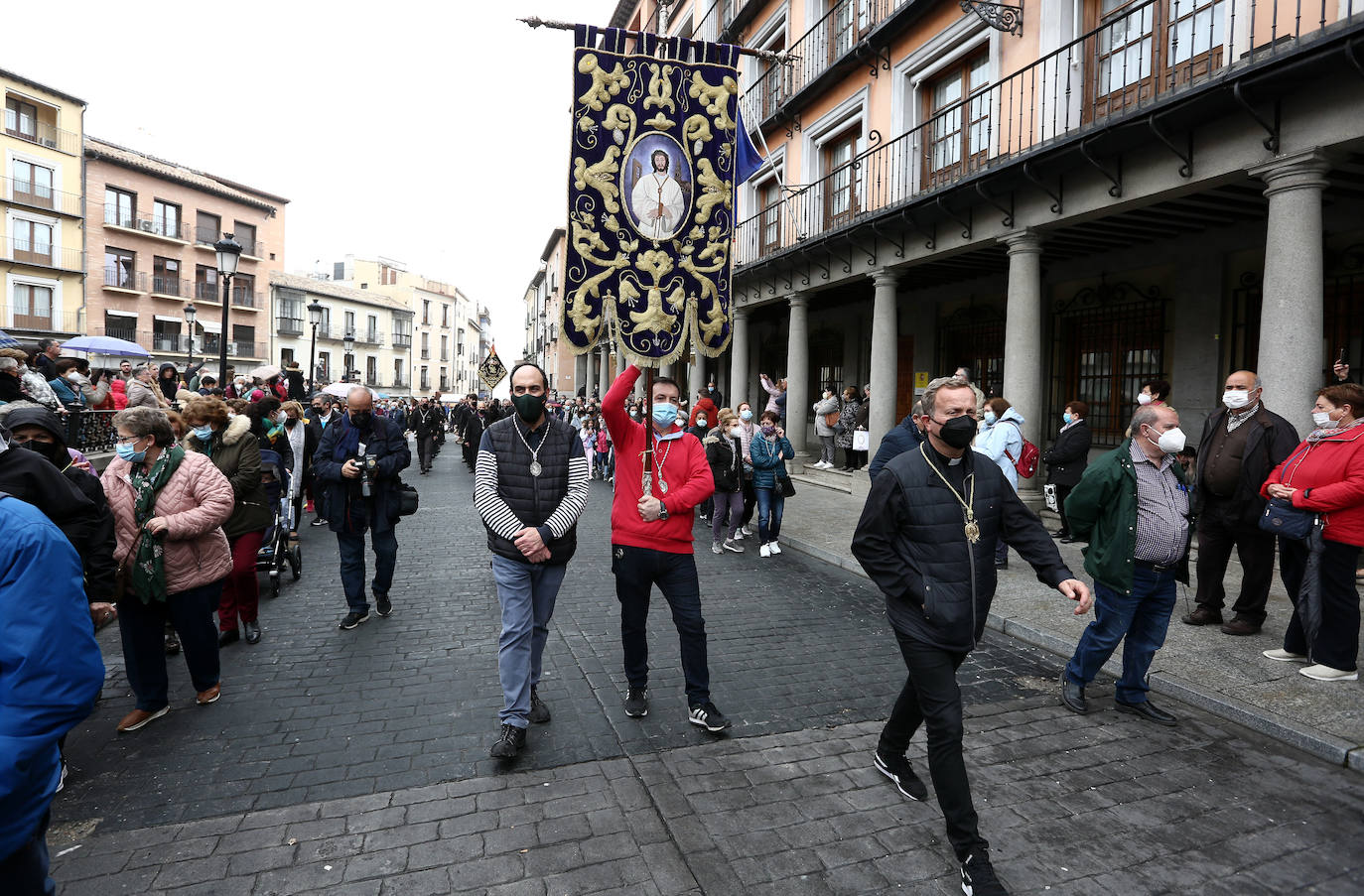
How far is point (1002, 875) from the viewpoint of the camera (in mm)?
2936

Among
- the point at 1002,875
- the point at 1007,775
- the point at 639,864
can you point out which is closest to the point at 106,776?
the point at 639,864

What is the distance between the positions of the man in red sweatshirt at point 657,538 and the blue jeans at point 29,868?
267 cm

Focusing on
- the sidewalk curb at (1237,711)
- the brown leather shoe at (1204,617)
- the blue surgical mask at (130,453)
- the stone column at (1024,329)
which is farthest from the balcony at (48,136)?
the brown leather shoe at (1204,617)

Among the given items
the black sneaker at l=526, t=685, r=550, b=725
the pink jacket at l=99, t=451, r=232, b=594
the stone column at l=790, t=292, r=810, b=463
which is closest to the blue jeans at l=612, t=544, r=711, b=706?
the black sneaker at l=526, t=685, r=550, b=725

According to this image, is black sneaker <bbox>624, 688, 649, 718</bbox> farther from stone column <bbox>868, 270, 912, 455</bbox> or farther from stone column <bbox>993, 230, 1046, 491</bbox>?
stone column <bbox>868, 270, 912, 455</bbox>

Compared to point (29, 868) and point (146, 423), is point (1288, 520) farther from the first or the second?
point (146, 423)

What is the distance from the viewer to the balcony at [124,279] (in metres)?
36.1

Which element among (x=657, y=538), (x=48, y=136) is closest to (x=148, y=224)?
(x=48, y=136)

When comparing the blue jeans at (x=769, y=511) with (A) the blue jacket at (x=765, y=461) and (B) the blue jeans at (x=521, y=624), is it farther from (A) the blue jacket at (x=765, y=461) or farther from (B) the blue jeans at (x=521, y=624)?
(B) the blue jeans at (x=521, y=624)

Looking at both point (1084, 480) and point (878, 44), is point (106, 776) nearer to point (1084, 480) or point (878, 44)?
point (1084, 480)

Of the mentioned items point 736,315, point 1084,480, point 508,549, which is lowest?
point 508,549

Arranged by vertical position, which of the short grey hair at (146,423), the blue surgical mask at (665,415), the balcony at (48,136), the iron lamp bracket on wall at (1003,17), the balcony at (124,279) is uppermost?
the balcony at (48,136)

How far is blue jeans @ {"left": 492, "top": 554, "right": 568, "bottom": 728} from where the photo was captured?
3.92 metres

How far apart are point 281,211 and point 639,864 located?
170 ft
